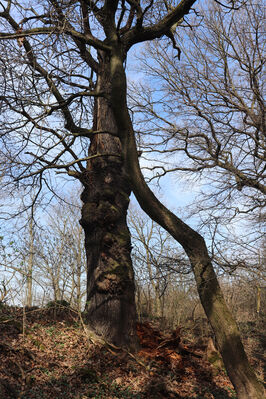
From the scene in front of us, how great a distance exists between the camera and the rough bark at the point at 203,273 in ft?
13.9

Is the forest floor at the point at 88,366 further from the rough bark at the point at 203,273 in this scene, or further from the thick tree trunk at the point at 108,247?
the rough bark at the point at 203,273

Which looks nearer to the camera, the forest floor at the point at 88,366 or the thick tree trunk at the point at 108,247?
the forest floor at the point at 88,366

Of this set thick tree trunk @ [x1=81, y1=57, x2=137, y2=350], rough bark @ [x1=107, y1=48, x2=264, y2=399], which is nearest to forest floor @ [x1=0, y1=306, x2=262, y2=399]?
thick tree trunk @ [x1=81, y1=57, x2=137, y2=350]

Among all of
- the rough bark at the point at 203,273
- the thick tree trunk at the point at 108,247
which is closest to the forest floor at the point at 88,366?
the thick tree trunk at the point at 108,247

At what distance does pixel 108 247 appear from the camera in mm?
6539

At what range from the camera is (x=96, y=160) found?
7316 mm

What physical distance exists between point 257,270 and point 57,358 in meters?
3.67

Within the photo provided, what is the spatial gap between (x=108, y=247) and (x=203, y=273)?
2.39 meters

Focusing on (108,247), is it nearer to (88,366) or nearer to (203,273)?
(88,366)

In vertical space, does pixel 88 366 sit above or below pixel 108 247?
below

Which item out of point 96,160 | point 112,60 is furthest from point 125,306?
point 112,60

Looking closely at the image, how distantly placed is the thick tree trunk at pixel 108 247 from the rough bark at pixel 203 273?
1210 millimetres

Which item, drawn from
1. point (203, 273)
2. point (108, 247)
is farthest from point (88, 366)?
point (203, 273)

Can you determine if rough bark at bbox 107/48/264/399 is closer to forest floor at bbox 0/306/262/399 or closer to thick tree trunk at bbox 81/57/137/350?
thick tree trunk at bbox 81/57/137/350
